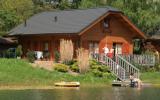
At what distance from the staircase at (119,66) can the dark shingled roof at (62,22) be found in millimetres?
3815

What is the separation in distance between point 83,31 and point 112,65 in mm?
5727

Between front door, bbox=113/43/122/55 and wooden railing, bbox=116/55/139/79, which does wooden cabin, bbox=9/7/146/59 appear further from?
wooden railing, bbox=116/55/139/79

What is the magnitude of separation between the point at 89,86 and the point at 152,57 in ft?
45.3

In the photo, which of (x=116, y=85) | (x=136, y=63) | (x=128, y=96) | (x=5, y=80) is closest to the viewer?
(x=128, y=96)

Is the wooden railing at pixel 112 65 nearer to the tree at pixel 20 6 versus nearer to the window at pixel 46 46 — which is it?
the window at pixel 46 46

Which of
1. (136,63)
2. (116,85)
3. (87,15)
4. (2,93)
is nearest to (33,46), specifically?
(87,15)

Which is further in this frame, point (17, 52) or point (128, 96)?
point (17, 52)

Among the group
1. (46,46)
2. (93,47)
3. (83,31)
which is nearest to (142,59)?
(93,47)

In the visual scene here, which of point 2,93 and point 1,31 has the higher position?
point 1,31

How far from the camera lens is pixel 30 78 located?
3897cm

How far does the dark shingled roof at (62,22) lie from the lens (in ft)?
168

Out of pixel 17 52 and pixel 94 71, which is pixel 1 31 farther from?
pixel 94 71

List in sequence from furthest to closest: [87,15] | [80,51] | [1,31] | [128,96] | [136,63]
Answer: [1,31] → [87,15] → [136,63] → [80,51] → [128,96]

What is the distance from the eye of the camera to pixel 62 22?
176ft
